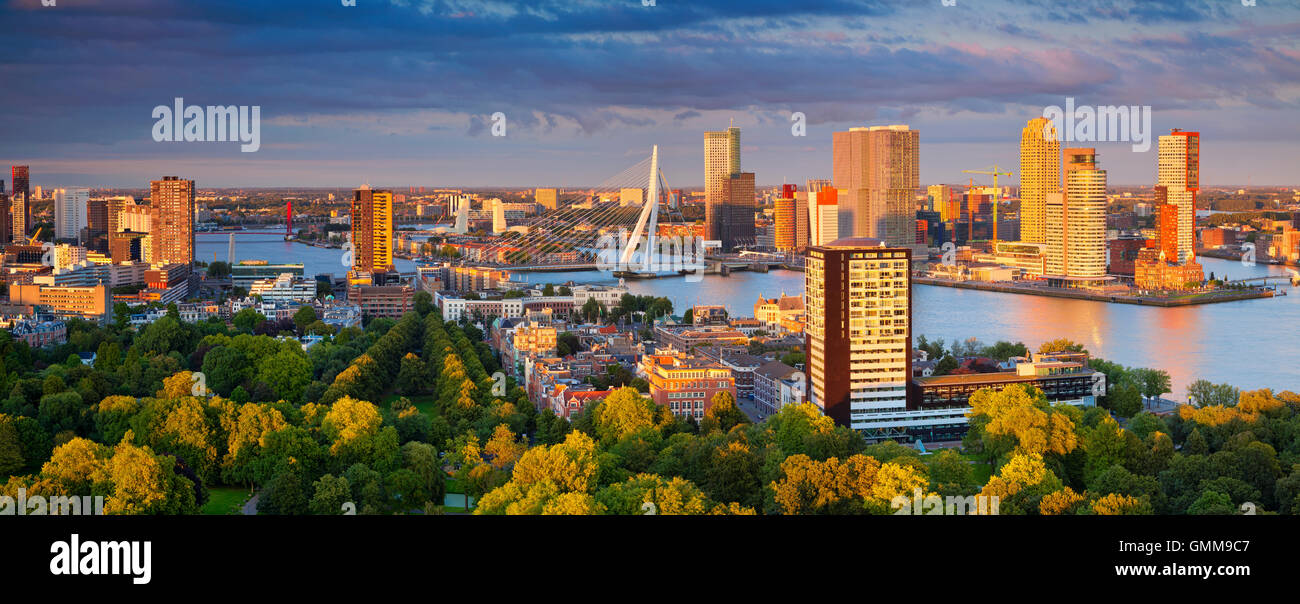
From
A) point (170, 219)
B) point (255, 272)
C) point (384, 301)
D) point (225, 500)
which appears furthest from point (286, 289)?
point (225, 500)

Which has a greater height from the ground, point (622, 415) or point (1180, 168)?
point (1180, 168)

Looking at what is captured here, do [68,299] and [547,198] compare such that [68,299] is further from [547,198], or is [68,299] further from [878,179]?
[547,198]

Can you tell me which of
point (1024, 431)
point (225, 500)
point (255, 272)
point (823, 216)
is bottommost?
point (225, 500)

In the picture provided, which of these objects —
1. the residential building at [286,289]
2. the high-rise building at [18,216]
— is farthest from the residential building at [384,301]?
the high-rise building at [18,216]

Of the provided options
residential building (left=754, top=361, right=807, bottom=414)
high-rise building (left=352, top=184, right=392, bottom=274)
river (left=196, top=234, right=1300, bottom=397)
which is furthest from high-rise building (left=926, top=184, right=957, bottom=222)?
residential building (left=754, top=361, right=807, bottom=414)

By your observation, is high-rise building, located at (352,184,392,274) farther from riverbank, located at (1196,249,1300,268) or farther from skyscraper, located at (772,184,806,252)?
riverbank, located at (1196,249,1300,268)

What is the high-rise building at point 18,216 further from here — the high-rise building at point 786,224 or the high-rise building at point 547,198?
the high-rise building at point 547,198
